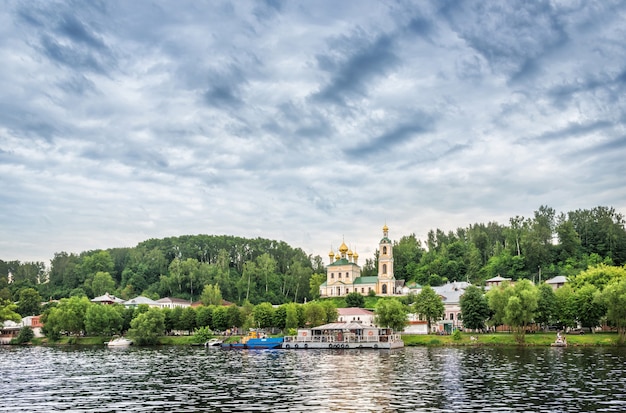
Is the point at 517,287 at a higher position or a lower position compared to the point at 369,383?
higher

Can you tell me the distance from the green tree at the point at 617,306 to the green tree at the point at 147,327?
301 feet

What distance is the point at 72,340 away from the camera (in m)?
146

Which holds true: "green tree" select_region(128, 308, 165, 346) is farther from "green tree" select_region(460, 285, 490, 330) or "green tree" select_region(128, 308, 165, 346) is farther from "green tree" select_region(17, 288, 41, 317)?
"green tree" select_region(17, 288, 41, 317)

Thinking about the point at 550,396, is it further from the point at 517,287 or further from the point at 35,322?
the point at 35,322

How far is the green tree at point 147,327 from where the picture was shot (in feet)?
435

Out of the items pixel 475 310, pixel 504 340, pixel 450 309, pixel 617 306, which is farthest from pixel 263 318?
pixel 617 306

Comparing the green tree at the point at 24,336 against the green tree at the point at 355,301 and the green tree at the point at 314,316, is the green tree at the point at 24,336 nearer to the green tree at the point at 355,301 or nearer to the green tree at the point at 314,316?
the green tree at the point at 314,316

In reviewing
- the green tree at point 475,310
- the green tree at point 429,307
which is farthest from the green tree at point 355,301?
the green tree at point 475,310

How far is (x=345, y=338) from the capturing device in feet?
410

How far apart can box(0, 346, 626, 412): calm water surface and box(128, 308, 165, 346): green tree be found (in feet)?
167

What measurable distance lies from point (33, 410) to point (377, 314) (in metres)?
94.7

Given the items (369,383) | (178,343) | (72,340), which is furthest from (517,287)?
(72,340)

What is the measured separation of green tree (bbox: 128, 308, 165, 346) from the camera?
132500 millimetres

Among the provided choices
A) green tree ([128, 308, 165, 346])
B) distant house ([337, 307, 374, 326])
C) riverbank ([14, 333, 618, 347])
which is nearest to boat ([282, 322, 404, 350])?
riverbank ([14, 333, 618, 347])
